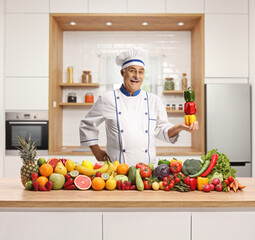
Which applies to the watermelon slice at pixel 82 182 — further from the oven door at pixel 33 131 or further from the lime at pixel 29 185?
the oven door at pixel 33 131

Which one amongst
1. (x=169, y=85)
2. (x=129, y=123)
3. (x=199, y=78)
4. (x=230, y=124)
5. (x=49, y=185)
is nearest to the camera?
(x=49, y=185)

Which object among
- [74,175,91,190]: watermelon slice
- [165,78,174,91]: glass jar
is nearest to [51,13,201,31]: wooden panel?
[165,78,174,91]: glass jar

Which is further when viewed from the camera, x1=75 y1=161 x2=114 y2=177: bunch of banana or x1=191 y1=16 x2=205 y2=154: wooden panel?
x1=191 y1=16 x2=205 y2=154: wooden panel

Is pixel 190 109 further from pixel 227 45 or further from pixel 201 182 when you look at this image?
pixel 227 45

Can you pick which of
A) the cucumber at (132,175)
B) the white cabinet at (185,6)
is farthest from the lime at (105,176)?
the white cabinet at (185,6)

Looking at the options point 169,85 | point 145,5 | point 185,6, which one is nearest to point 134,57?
point 145,5

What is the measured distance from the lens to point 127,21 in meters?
3.93

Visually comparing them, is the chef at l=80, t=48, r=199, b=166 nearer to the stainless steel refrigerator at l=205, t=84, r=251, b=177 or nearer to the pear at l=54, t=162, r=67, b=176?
the pear at l=54, t=162, r=67, b=176

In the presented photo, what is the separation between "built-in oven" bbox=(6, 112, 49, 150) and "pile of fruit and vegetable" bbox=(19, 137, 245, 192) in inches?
83.5

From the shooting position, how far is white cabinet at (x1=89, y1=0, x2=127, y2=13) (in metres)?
3.71

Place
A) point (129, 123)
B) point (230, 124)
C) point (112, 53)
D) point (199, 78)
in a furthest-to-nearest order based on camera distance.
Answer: point (112, 53)
point (199, 78)
point (230, 124)
point (129, 123)

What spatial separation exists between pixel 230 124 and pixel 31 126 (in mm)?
2641

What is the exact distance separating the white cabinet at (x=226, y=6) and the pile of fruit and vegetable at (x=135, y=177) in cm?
275

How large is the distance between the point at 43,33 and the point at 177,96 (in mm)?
2216
